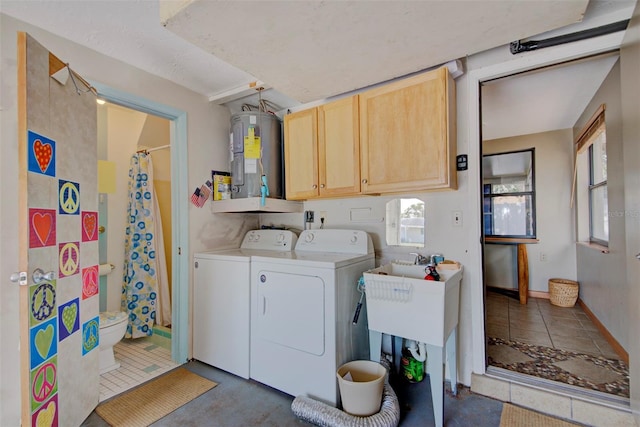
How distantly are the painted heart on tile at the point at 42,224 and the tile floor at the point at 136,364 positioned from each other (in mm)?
1235

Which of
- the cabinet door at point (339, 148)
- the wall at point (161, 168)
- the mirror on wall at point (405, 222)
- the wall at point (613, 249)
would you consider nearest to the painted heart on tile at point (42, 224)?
the cabinet door at point (339, 148)

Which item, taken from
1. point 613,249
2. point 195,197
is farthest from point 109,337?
point 613,249

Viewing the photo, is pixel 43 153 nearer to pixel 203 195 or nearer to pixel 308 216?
pixel 203 195

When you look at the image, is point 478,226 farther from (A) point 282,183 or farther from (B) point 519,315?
(B) point 519,315

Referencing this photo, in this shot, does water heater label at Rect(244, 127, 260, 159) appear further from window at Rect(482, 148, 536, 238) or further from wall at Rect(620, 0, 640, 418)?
window at Rect(482, 148, 536, 238)

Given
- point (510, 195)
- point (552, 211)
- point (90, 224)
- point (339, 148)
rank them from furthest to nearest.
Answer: point (510, 195) < point (552, 211) < point (339, 148) < point (90, 224)

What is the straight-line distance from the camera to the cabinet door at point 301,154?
2.30 meters

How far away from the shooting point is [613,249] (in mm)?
2324

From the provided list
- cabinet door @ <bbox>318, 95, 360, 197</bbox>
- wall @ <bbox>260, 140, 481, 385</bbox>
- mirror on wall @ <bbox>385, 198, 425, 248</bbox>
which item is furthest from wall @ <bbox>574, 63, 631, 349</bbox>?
cabinet door @ <bbox>318, 95, 360, 197</bbox>

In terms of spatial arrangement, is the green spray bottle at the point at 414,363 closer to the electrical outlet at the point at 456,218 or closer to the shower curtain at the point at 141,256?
the electrical outlet at the point at 456,218

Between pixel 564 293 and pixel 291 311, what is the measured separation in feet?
11.0

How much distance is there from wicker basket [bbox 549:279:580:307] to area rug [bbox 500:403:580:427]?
230 centimetres

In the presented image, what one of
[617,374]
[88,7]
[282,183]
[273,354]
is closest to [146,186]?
[282,183]

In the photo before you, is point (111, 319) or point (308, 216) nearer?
point (111, 319)
